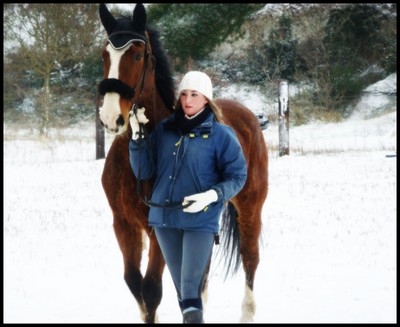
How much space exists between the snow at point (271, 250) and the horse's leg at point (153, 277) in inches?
22.4

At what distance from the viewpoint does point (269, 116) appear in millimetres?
17328

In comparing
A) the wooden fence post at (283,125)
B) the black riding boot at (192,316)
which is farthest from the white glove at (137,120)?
the wooden fence post at (283,125)

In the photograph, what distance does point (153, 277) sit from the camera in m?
3.42

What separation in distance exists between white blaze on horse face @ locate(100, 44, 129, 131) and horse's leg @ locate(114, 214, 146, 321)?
0.84 meters

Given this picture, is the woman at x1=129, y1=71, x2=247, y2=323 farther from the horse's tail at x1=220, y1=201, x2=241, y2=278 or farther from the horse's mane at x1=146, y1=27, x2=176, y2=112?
→ the horse's tail at x1=220, y1=201, x2=241, y2=278

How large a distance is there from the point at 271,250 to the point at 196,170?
10.5ft

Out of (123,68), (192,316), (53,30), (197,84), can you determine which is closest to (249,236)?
(192,316)

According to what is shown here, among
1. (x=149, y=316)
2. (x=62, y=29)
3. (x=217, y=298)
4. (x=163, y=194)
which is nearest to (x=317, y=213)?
(x=217, y=298)

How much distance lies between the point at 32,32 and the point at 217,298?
15143 millimetres

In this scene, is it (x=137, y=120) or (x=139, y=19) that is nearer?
(x=137, y=120)

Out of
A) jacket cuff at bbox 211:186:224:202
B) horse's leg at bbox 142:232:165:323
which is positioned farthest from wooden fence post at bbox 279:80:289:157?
jacket cuff at bbox 211:186:224:202

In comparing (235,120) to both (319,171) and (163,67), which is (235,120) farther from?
(319,171)

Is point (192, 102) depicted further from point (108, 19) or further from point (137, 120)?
point (108, 19)

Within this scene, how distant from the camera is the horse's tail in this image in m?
4.74
